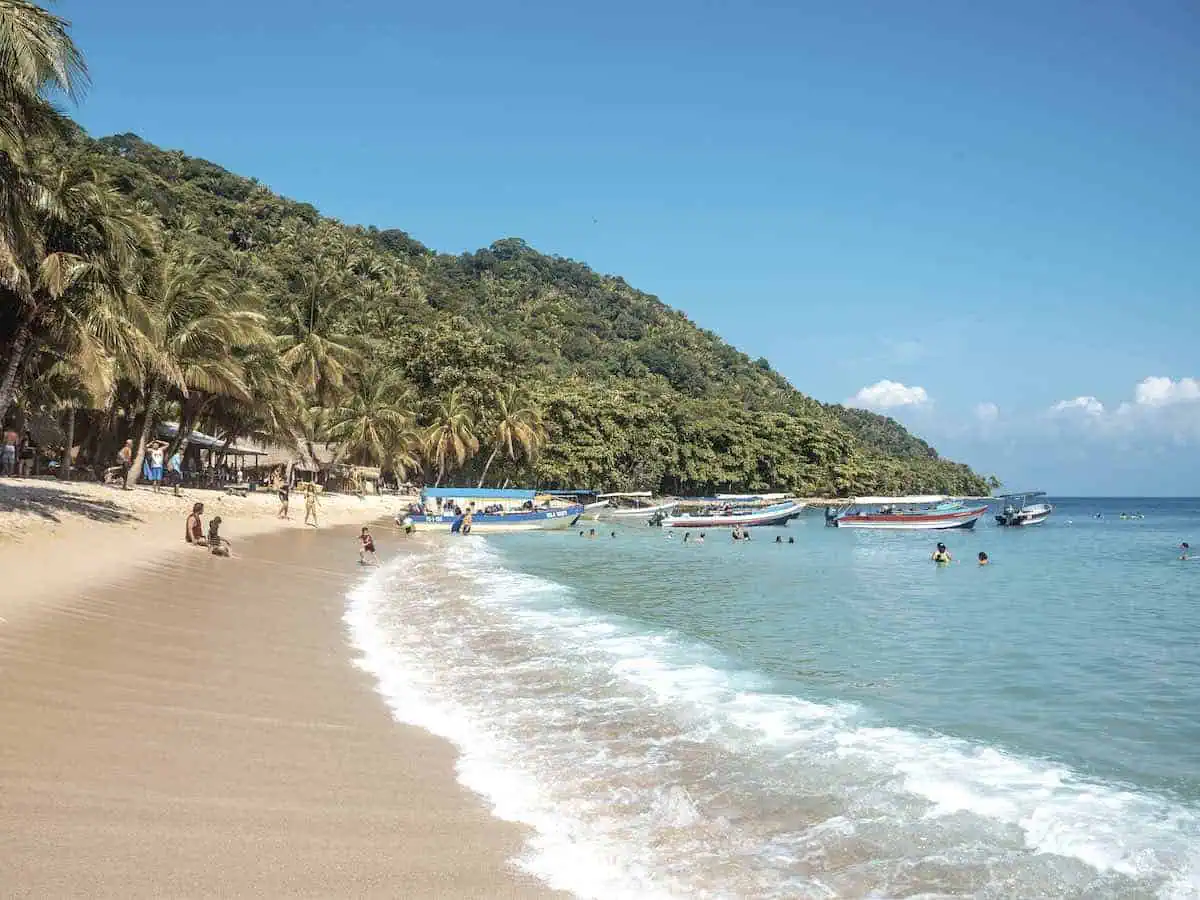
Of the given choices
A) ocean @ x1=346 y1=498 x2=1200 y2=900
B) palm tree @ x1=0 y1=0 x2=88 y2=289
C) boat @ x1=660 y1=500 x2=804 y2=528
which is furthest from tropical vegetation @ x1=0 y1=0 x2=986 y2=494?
boat @ x1=660 y1=500 x2=804 y2=528

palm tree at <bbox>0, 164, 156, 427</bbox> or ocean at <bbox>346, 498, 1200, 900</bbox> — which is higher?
palm tree at <bbox>0, 164, 156, 427</bbox>

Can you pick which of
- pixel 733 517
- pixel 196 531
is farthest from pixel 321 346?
pixel 196 531

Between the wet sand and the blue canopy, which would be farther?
the blue canopy

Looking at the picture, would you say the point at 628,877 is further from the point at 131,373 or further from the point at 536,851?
the point at 131,373

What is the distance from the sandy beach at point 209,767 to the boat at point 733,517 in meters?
36.4

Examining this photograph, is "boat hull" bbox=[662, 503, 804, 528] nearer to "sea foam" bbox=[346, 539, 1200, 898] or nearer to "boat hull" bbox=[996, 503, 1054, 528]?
"boat hull" bbox=[996, 503, 1054, 528]

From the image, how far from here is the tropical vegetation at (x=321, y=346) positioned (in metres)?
18.0

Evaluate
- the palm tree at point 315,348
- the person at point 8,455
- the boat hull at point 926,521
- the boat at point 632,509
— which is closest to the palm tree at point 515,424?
the boat at point 632,509

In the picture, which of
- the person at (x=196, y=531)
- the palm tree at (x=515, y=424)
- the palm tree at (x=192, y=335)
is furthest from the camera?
the palm tree at (x=515, y=424)

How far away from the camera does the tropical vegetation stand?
18.0 metres

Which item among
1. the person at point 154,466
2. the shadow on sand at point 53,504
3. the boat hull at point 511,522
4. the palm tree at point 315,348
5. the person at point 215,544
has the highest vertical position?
the palm tree at point 315,348

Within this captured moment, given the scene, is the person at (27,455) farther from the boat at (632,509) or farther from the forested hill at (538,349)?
the boat at (632,509)

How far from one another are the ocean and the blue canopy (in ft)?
80.9

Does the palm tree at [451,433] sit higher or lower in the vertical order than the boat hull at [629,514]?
higher
